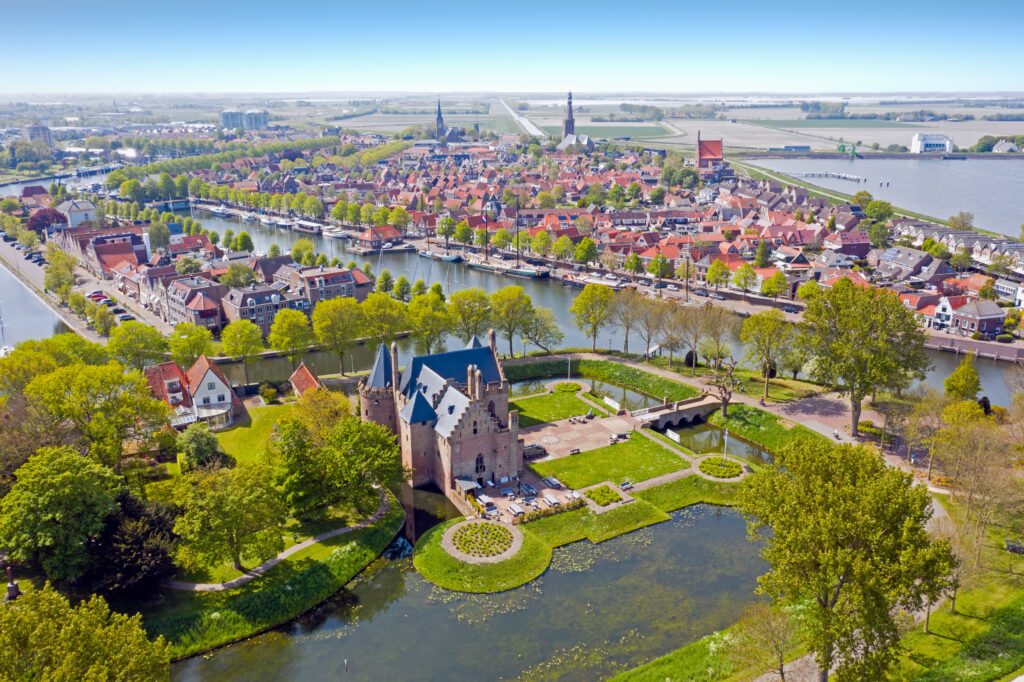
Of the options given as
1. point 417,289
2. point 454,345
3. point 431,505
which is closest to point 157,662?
point 431,505

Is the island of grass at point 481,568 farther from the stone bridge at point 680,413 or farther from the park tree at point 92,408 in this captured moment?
the park tree at point 92,408

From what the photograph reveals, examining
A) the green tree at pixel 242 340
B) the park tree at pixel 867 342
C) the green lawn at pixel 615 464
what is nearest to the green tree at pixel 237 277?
the green tree at pixel 242 340

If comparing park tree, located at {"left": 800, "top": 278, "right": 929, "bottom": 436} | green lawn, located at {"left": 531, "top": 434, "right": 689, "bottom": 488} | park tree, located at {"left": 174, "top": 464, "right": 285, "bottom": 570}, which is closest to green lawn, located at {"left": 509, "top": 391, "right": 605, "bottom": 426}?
green lawn, located at {"left": 531, "top": 434, "right": 689, "bottom": 488}

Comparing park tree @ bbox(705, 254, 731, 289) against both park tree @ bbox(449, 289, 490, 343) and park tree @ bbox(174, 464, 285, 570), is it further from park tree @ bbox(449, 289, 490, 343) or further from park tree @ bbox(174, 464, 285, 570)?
park tree @ bbox(174, 464, 285, 570)

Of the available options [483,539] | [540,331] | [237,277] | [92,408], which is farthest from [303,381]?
[237,277]

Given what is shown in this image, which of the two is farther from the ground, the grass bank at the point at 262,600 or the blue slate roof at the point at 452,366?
the blue slate roof at the point at 452,366

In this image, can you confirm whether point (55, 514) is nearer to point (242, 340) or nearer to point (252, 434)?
point (252, 434)
